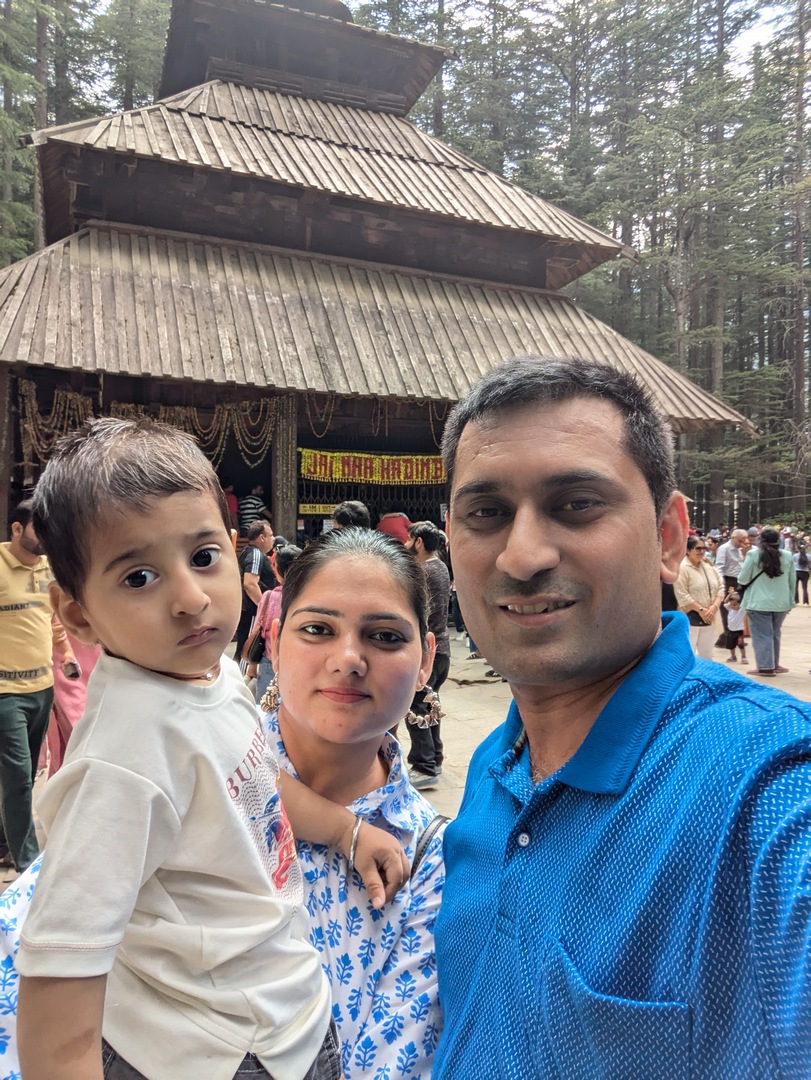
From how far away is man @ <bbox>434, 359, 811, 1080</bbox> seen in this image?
2.67 feet

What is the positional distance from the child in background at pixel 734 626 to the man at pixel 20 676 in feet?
31.3

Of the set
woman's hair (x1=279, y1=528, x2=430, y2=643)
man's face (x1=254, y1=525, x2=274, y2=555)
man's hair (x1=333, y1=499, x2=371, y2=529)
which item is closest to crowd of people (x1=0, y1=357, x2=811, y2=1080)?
woman's hair (x1=279, y1=528, x2=430, y2=643)

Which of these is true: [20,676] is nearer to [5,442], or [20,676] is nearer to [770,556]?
[5,442]

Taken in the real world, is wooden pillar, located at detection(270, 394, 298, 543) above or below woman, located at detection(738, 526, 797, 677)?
above

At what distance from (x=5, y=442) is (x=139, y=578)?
9225mm

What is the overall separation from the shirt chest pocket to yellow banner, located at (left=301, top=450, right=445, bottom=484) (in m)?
10.3

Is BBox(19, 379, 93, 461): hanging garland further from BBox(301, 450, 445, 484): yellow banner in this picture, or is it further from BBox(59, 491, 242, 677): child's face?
BBox(59, 491, 242, 677): child's face

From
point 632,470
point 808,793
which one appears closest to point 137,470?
point 632,470

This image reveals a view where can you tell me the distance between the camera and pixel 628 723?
105 cm

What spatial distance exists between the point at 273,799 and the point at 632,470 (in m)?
0.93

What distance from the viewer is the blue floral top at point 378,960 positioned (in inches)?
50.9

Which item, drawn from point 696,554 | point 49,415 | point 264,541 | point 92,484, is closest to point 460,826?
point 92,484

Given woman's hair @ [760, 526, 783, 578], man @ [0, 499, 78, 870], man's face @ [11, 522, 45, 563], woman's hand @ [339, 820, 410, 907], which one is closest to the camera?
woman's hand @ [339, 820, 410, 907]

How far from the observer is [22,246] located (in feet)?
60.1
